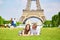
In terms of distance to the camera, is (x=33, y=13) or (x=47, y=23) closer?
(x=47, y=23)

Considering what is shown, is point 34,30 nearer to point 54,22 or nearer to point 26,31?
point 26,31

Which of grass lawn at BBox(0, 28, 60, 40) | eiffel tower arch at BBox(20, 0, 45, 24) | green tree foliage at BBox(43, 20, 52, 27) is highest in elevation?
eiffel tower arch at BBox(20, 0, 45, 24)

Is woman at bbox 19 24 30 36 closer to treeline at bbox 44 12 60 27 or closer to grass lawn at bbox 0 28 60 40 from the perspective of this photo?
grass lawn at bbox 0 28 60 40

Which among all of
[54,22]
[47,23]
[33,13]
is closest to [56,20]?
[54,22]

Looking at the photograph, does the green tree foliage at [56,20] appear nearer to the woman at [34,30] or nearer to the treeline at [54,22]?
the treeline at [54,22]

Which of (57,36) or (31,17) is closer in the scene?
(57,36)

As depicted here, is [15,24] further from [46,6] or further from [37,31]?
[46,6]

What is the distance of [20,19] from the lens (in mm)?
3193

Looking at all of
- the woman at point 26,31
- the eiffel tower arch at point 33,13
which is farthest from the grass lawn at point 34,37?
the eiffel tower arch at point 33,13

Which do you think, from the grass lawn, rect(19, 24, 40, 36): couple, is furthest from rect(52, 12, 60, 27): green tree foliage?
rect(19, 24, 40, 36): couple

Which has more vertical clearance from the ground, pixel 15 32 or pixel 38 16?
pixel 38 16

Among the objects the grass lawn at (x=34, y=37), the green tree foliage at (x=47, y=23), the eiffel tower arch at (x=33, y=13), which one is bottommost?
the grass lawn at (x=34, y=37)

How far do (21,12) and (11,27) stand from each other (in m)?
0.28

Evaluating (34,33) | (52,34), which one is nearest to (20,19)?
(34,33)
